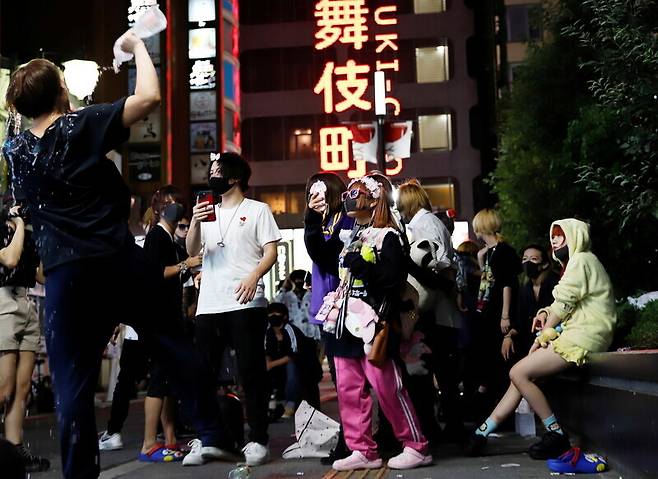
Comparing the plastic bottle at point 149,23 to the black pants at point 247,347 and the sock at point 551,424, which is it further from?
the sock at point 551,424

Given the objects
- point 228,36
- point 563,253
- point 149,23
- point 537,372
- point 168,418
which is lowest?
point 168,418

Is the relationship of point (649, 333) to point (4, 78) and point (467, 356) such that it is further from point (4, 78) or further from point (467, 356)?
point (4, 78)

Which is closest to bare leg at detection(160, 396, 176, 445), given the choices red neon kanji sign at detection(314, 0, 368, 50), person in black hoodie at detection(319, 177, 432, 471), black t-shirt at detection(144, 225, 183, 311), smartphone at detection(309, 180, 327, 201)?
black t-shirt at detection(144, 225, 183, 311)

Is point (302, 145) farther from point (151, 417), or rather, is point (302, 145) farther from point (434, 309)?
point (151, 417)

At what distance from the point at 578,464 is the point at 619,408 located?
60cm

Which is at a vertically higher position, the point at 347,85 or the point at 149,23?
the point at 347,85

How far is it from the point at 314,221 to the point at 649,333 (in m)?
2.25

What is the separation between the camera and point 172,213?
22.2 ft

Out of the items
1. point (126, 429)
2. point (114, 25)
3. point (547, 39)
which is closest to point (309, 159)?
point (114, 25)

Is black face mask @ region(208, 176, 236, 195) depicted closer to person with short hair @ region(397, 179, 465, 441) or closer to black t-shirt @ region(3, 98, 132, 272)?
person with short hair @ region(397, 179, 465, 441)

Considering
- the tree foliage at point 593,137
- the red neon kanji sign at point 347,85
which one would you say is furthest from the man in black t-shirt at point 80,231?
the red neon kanji sign at point 347,85

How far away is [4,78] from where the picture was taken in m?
15.4

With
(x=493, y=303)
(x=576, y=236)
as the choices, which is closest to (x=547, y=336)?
(x=576, y=236)

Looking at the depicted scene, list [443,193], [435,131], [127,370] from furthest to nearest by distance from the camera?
[435,131] → [443,193] → [127,370]
